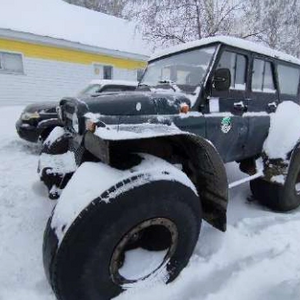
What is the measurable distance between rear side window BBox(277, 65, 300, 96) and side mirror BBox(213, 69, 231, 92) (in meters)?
1.51

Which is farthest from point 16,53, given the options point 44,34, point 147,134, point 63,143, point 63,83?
point 147,134

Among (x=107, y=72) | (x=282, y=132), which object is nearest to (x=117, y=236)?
(x=282, y=132)

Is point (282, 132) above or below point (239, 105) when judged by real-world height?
below

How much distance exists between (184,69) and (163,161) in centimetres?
131

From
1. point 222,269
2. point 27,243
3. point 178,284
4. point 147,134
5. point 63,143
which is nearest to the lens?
point 147,134

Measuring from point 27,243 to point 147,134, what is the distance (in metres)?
1.76

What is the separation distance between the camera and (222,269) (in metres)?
2.86

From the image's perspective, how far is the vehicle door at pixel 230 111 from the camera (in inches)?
124

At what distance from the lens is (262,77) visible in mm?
3850

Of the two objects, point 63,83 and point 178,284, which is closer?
point 178,284

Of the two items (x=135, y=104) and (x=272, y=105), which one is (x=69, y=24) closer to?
(x=272, y=105)

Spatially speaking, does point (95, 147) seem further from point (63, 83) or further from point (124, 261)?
point (63, 83)

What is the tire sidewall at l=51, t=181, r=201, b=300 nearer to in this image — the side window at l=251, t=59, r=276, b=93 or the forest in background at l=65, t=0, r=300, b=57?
the side window at l=251, t=59, r=276, b=93

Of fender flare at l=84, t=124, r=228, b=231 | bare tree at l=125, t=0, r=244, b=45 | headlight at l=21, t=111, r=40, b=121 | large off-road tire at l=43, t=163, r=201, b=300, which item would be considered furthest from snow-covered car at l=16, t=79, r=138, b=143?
bare tree at l=125, t=0, r=244, b=45
